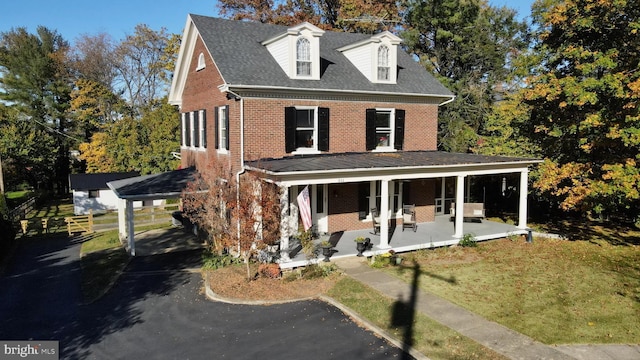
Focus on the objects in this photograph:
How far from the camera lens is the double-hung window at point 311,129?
17.8m

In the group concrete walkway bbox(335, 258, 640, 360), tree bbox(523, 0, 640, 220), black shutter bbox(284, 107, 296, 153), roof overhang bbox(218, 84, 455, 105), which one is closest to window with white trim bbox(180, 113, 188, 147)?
roof overhang bbox(218, 84, 455, 105)

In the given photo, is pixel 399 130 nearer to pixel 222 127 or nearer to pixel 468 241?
pixel 468 241

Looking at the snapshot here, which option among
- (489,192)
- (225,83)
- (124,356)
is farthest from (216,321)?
(489,192)

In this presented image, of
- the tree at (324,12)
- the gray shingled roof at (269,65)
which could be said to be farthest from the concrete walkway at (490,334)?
the tree at (324,12)

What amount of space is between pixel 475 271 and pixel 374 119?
25.2 feet

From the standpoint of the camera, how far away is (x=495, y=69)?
3303 centimetres

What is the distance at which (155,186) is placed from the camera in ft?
63.2

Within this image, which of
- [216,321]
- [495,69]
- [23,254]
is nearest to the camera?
[216,321]

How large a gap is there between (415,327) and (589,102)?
12908 mm

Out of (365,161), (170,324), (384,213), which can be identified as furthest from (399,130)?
(170,324)

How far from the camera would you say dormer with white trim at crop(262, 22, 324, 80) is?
17.5m

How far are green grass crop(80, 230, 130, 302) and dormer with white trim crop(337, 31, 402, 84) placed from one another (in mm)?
13066

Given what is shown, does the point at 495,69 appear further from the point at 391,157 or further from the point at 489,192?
the point at 391,157
